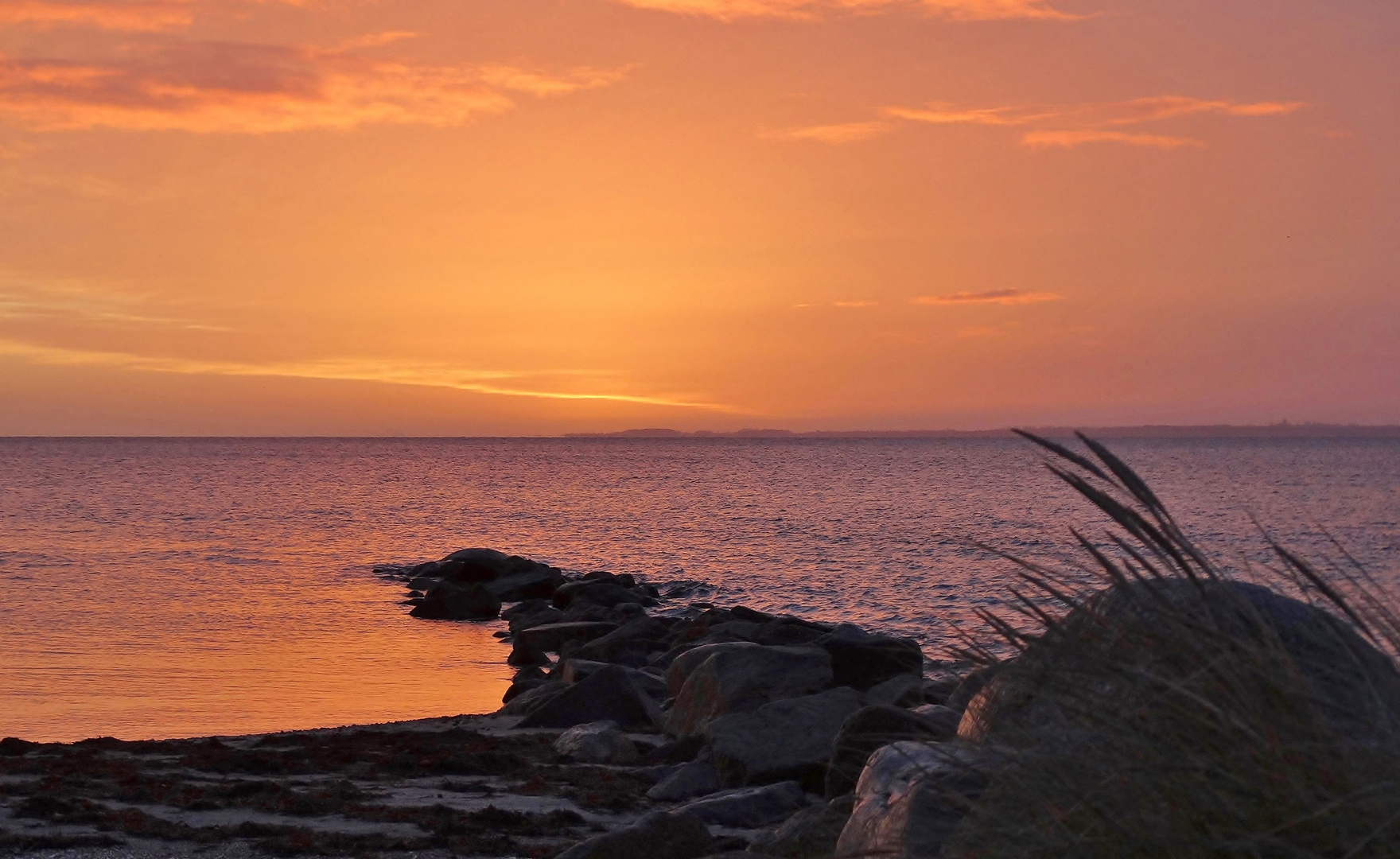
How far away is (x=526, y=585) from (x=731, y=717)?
24927 millimetres

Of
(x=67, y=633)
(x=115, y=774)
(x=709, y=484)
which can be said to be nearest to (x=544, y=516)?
(x=709, y=484)

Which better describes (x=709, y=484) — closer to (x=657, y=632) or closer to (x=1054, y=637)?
(x=657, y=632)

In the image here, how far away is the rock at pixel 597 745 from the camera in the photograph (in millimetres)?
14352

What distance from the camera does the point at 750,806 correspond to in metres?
10.6

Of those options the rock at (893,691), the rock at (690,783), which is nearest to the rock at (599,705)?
the rock at (893,691)

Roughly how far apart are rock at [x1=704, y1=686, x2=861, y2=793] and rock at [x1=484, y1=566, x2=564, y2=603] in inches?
964

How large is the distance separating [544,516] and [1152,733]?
7560 centimetres

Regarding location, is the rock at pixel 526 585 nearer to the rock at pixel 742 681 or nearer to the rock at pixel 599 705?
the rock at pixel 599 705

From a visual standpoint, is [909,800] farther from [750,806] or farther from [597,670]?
[597,670]

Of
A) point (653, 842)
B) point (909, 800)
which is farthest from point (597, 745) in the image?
point (909, 800)

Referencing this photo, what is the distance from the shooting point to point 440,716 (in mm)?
18250

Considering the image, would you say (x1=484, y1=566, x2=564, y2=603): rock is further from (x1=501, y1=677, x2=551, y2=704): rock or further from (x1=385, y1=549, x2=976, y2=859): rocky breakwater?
(x1=501, y1=677, x2=551, y2=704): rock

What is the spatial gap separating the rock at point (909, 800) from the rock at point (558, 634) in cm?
2104

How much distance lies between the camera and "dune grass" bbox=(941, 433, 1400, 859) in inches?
98.3
